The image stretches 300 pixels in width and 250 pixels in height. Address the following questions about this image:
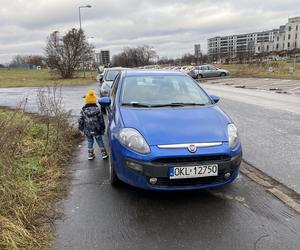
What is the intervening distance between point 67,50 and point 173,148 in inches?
1615

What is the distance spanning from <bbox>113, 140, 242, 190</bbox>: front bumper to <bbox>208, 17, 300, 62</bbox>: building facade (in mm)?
91413

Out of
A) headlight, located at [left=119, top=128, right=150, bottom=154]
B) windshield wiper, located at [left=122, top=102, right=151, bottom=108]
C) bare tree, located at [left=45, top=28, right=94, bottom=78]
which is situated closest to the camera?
headlight, located at [left=119, top=128, right=150, bottom=154]

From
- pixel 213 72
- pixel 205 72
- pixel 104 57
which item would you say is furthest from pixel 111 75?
pixel 104 57

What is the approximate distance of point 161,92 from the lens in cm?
563

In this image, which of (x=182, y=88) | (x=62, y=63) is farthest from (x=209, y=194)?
(x=62, y=63)

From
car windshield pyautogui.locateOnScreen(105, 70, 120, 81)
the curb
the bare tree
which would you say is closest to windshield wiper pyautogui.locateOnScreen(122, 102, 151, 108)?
the curb

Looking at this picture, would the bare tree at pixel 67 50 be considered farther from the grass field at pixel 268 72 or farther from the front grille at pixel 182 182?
the front grille at pixel 182 182

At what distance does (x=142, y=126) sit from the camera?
429 centimetres

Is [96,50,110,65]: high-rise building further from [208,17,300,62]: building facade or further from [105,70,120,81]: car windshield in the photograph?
[105,70,120,81]: car windshield

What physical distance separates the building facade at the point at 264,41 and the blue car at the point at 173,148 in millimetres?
90878

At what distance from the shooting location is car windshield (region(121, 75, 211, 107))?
209 inches

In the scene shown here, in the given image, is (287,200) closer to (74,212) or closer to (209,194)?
(209,194)

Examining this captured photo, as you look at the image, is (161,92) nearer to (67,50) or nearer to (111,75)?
(111,75)

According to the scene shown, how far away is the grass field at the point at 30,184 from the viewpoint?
10.9 feet
